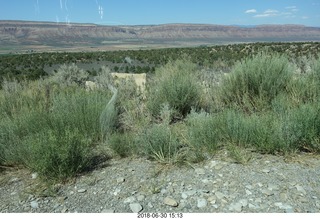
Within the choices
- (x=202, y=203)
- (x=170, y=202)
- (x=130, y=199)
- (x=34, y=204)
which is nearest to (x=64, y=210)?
(x=34, y=204)

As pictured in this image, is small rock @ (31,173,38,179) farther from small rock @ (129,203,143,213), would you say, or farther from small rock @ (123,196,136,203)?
small rock @ (129,203,143,213)

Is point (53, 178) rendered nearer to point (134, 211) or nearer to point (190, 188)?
point (134, 211)

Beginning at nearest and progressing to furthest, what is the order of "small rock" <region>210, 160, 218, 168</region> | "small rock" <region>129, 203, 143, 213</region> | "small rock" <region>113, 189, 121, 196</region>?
1. "small rock" <region>129, 203, 143, 213</region>
2. "small rock" <region>113, 189, 121, 196</region>
3. "small rock" <region>210, 160, 218, 168</region>

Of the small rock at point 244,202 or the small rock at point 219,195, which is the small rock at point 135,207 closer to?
the small rock at point 219,195

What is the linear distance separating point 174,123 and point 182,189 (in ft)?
10.9

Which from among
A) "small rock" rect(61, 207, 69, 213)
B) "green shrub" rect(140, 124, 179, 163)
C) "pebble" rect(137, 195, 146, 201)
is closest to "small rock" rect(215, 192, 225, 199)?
"pebble" rect(137, 195, 146, 201)

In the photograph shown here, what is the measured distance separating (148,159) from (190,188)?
1.23 m

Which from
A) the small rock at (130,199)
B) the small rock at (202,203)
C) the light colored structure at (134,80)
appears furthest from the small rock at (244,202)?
the light colored structure at (134,80)

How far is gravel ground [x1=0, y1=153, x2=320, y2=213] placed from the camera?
4.09 metres

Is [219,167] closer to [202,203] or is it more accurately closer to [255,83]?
[202,203]

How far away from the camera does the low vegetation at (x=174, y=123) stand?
17.3ft

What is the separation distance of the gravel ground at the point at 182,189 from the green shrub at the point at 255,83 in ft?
9.70

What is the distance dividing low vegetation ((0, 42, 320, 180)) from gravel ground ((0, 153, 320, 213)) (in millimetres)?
236

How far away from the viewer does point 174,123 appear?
7.71 m
